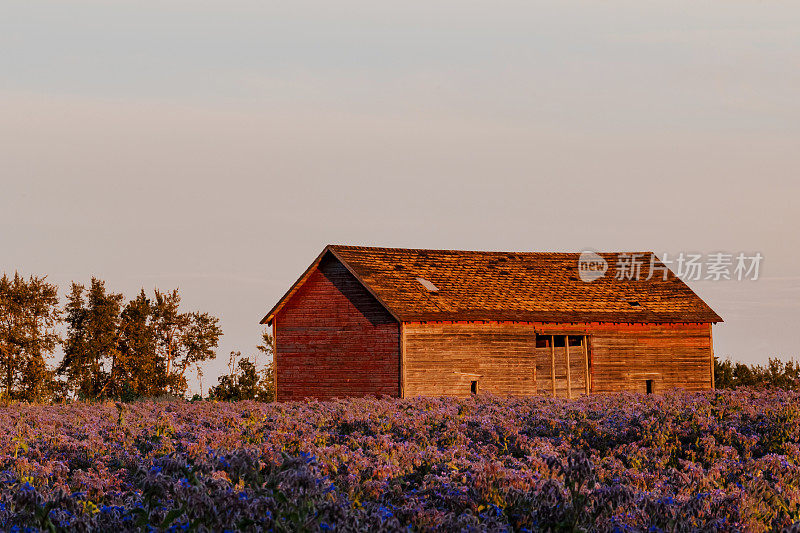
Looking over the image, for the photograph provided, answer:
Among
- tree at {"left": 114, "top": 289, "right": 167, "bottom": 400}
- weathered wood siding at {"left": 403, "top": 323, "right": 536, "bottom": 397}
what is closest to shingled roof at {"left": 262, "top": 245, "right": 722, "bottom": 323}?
weathered wood siding at {"left": 403, "top": 323, "right": 536, "bottom": 397}

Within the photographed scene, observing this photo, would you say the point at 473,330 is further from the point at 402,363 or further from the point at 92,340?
the point at 92,340

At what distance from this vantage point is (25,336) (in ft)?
174

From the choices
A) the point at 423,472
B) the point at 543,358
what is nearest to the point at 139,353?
the point at 543,358

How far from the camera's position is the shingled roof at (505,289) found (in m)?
38.5

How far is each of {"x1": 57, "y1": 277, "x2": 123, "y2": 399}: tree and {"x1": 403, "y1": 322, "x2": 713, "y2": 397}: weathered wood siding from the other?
2271 centimetres

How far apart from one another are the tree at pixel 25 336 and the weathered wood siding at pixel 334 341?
18045mm

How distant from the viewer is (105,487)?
31.0 feet

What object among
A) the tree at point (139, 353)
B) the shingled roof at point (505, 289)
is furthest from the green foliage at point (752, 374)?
the tree at point (139, 353)

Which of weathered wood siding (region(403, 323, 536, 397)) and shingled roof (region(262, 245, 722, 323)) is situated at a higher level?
shingled roof (region(262, 245, 722, 323))

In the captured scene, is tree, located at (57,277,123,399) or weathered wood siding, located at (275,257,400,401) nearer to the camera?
weathered wood siding, located at (275,257,400,401)

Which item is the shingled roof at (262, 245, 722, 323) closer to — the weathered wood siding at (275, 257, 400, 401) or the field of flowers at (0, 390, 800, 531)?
the weathered wood siding at (275, 257, 400, 401)

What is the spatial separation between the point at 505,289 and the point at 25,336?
2646cm

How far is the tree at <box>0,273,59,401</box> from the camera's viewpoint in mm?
52469

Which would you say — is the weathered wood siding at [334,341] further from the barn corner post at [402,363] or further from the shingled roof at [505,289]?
the shingled roof at [505,289]
